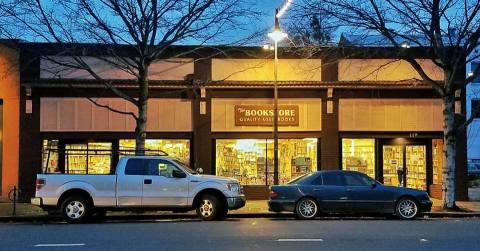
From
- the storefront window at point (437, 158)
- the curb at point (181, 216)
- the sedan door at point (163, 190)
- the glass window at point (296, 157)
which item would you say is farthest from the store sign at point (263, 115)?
the sedan door at point (163, 190)

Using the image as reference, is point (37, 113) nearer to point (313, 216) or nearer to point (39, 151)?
point (39, 151)

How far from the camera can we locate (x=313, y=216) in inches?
655

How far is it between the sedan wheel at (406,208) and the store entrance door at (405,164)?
21.1ft

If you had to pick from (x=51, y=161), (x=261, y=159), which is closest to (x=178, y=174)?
(x=51, y=161)

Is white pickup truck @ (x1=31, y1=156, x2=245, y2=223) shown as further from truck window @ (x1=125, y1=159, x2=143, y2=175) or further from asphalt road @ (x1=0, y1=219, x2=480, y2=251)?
asphalt road @ (x1=0, y1=219, x2=480, y2=251)

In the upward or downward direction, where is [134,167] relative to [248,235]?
upward

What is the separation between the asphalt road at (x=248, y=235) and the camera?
10930mm

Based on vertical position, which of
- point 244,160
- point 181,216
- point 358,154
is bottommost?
point 181,216

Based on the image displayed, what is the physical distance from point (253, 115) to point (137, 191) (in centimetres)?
738

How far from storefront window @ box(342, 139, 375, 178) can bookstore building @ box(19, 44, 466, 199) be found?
38mm

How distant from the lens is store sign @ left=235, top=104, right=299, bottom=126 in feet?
73.0

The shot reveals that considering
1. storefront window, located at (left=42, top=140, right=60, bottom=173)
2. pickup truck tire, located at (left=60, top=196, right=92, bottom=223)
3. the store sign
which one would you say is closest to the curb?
pickup truck tire, located at (left=60, top=196, right=92, bottom=223)

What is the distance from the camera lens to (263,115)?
22297mm

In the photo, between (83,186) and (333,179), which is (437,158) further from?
(83,186)
